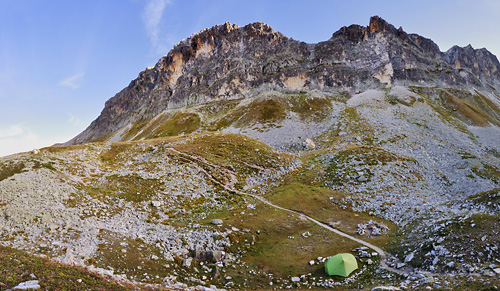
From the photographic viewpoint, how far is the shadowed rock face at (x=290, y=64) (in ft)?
479

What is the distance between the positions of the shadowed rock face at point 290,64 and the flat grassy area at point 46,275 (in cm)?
13700

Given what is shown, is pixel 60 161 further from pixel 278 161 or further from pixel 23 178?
pixel 278 161

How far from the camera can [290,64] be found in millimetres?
157500

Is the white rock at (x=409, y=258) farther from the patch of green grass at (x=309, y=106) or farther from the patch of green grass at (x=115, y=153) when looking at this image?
the patch of green grass at (x=309, y=106)

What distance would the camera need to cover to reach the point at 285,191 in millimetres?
45812

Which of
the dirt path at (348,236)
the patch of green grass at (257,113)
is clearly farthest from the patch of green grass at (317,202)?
the patch of green grass at (257,113)

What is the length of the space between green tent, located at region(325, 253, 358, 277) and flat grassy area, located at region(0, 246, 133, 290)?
16.7 m

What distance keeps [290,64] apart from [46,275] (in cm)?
15748

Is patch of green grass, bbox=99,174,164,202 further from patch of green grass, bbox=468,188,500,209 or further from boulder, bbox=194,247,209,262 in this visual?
patch of green grass, bbox=468,188,500,209

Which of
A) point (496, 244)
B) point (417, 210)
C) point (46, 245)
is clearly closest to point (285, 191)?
point (417, 210)

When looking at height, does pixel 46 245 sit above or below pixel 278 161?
below

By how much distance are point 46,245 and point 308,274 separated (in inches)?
941

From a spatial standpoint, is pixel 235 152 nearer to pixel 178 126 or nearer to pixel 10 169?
pixel 10 169

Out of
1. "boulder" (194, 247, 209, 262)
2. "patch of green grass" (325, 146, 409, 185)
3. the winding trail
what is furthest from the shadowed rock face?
"boulder" (194, 247, 209, 262)
